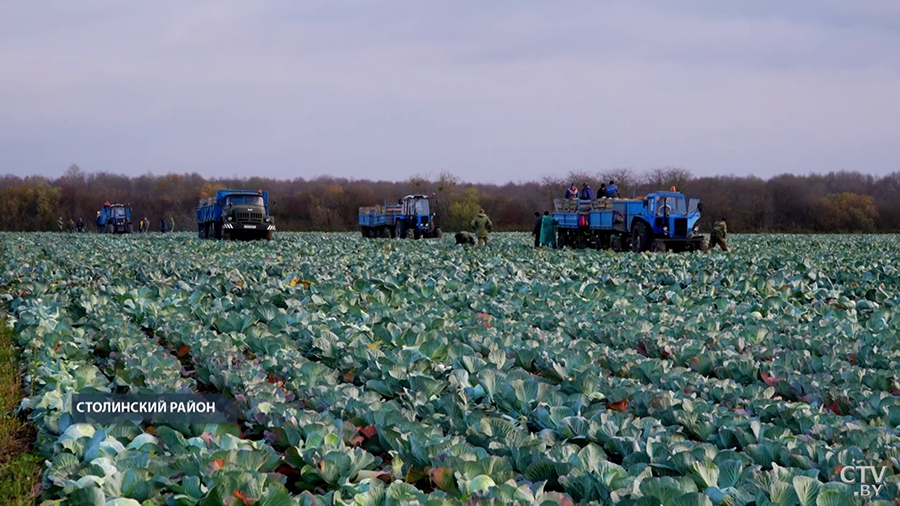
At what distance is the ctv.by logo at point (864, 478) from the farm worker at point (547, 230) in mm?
25917

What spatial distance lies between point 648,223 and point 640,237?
0.49 meters

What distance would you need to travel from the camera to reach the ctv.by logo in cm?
387

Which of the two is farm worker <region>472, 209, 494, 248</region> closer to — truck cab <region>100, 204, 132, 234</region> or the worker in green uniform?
the worker in green uniform

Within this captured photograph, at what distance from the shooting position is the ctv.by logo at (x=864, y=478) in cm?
387

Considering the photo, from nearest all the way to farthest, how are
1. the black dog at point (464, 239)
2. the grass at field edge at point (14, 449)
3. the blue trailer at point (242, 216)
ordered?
the grass at field edge at point (14, 449)
the black dog at point (464, 239)
the blue trailer at point (242, 216)

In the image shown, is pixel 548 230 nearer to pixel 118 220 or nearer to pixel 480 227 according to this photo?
pixel 480 227

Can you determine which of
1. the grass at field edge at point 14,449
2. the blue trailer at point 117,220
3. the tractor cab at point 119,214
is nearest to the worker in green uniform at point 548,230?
the grass at field edge at point 14,449

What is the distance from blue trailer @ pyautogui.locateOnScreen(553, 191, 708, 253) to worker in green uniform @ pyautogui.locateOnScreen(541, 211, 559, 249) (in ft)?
4.81

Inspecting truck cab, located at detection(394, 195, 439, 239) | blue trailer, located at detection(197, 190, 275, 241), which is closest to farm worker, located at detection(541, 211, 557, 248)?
truck cab, located at detection(394, 195, 439, 239)

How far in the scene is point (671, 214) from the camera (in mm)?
25750

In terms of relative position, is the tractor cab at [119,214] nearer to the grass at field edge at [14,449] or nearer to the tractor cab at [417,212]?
the tractor cab at [417,212]

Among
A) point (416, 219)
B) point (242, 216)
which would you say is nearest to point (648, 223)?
point (416, 219)

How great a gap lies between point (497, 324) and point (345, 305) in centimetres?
216

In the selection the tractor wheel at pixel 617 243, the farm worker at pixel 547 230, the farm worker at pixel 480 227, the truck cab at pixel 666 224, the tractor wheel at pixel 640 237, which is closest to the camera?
the truck cab at pixel 666 224
